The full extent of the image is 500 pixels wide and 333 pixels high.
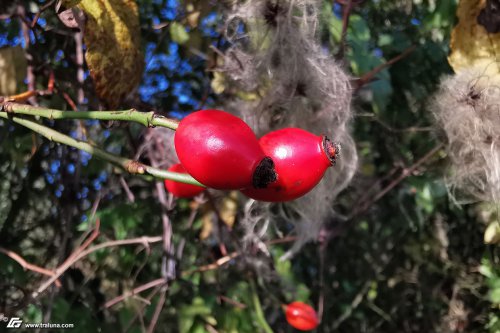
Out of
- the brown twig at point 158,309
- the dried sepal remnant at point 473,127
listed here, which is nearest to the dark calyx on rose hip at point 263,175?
the dried sepal remnant at point 473,127

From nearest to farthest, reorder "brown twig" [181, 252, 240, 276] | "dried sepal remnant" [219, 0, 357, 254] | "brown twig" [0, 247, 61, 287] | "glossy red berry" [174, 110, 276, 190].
→ "glossy red berry" [174, 110, 276, 190] → "dried sepal remnant" [219, 0, 357, 254] → "brown twig" [0, 247, 61, 287] → "brown twig" [181, 252, 240, 276]

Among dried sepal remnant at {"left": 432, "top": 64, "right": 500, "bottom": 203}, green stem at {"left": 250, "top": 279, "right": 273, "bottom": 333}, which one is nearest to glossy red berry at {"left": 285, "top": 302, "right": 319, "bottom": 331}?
green stem at {"left": 250, "top": 279, "right": 273, "bottom": 333}

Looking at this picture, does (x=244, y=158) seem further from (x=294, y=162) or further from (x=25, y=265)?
(x=25, y=265)

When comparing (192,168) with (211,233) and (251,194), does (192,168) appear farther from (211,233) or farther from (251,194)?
(211,233)

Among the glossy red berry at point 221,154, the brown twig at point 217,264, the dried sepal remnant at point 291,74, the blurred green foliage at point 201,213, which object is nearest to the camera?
the glossy red berry at point 221,154

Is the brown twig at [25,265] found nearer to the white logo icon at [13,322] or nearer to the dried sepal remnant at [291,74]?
the white logo icon at [13,322]

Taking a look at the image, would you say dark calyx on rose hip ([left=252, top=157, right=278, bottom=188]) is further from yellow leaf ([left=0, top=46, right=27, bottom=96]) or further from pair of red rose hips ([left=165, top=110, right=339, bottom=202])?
yellow leaf ([left=0, top=46, right=27, bottom=96])
